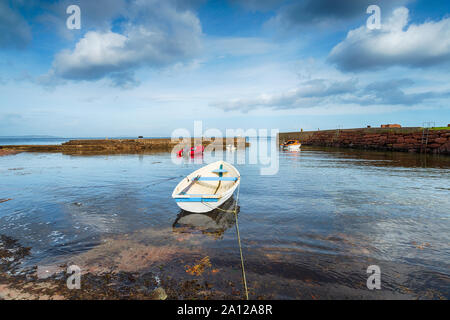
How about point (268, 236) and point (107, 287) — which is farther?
point (268, 236)

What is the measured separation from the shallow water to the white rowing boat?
0.85m

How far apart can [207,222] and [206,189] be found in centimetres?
323

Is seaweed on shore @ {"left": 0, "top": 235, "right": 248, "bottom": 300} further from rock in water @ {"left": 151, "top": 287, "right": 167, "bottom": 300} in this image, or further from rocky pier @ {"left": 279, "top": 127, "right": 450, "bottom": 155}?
rocky pier @ {"left": 279, "top": 127, "right": 450, "bottom": 155}

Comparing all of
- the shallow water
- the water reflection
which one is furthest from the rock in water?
the water reflection

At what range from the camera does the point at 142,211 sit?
435 inches

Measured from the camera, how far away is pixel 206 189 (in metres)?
12.7

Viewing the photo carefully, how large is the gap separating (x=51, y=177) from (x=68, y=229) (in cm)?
1434

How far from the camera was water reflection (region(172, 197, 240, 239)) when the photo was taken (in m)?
8.74

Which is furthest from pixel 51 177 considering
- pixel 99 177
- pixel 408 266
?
pixel 408 266

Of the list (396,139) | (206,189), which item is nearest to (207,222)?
(206,189)

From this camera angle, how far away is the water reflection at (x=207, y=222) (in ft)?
28.7

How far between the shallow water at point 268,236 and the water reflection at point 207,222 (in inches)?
1.9

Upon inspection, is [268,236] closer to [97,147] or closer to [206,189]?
[206,189]

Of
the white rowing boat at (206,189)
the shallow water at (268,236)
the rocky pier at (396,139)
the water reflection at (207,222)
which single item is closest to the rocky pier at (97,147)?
the shallow water at (268,236)
